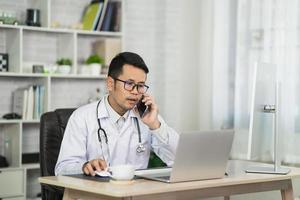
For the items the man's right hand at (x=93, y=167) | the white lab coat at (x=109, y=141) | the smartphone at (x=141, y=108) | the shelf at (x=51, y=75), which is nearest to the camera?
the man's right hand at (x=93, y=167)

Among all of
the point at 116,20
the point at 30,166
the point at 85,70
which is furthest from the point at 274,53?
the point at 30,166

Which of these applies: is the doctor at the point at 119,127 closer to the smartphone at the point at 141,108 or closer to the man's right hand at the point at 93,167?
the smartphone at the point at 141,108

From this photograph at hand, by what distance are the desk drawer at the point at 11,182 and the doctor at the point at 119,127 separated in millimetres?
1551

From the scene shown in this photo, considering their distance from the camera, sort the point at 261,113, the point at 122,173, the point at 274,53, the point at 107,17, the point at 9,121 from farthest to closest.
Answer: the point at 107,17
the point at 9,121
the point at 274,53
the point at 261,113
the point at 122,173

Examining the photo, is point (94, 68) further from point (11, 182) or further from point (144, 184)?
point (144, 184)

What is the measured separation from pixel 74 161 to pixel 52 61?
219 cm

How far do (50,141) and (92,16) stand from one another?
1.99 meters

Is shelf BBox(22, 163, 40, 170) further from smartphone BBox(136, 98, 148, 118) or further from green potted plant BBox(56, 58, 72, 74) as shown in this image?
smartphone BBox(136, 98, 148, 118)

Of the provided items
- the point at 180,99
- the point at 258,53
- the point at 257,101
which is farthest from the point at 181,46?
the point at 257,101

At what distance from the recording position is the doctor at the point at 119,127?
297cm

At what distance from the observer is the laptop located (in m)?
2.44

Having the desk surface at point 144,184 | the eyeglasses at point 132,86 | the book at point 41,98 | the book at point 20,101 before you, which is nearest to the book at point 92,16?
the book at point 41,98

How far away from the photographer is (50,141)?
3.18m

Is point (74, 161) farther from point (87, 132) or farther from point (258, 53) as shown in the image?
point (258, 53)
